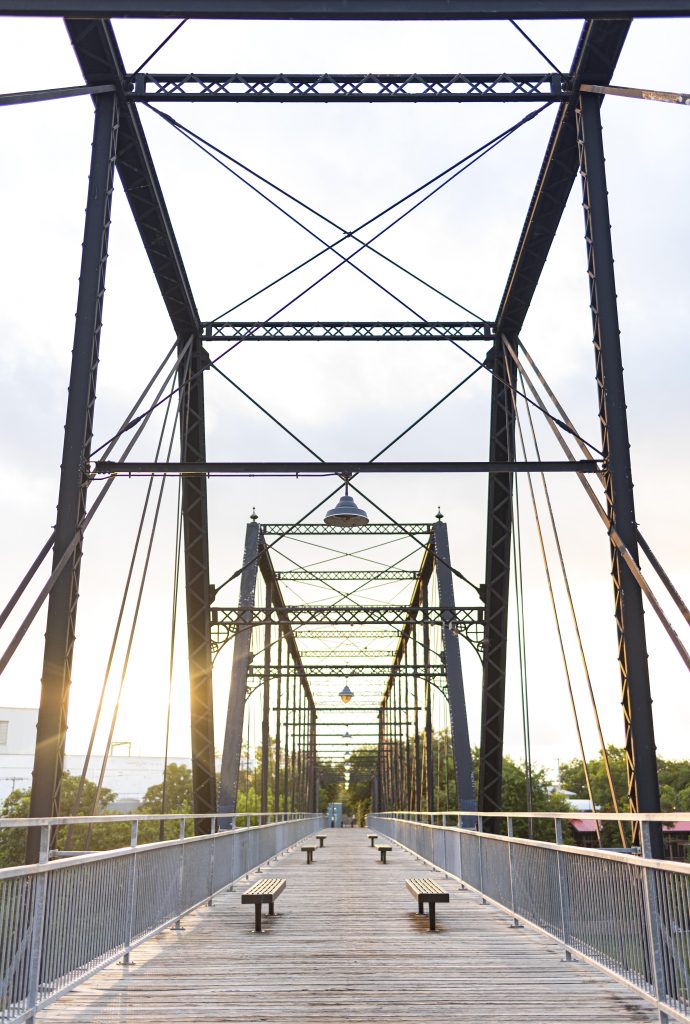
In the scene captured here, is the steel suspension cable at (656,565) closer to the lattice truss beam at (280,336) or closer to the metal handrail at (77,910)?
the lattice truss beam at (280,336)

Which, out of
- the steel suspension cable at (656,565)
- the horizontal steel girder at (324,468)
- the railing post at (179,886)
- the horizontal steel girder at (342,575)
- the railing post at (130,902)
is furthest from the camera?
the horizontal steel girder at (342,575)

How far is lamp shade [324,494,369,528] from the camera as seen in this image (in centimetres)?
1366

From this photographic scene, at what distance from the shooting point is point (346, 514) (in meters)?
13.6

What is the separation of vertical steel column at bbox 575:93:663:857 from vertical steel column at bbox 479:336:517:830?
6649mm

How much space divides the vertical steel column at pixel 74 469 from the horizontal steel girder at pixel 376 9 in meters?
4.32

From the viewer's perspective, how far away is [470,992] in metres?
6.56

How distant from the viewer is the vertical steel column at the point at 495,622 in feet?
59.7

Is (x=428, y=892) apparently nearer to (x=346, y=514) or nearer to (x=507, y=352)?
(x=346, y=514)

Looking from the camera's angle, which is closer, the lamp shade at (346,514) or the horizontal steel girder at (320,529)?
the lamp shade at (346,514)

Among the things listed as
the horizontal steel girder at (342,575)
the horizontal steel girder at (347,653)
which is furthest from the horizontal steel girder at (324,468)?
the horizontal steel girder at (347,653)

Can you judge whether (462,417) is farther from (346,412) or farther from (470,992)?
(470,992)

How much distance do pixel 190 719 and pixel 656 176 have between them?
69.5m

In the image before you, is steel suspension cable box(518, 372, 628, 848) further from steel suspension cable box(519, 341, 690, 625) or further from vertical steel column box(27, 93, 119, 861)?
vertical steel column box(27, 93, 119, 861)

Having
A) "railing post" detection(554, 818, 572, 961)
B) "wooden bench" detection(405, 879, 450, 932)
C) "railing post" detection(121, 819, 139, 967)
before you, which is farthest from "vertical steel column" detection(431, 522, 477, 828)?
"railing post" detection(121, 819, 139, 967)
